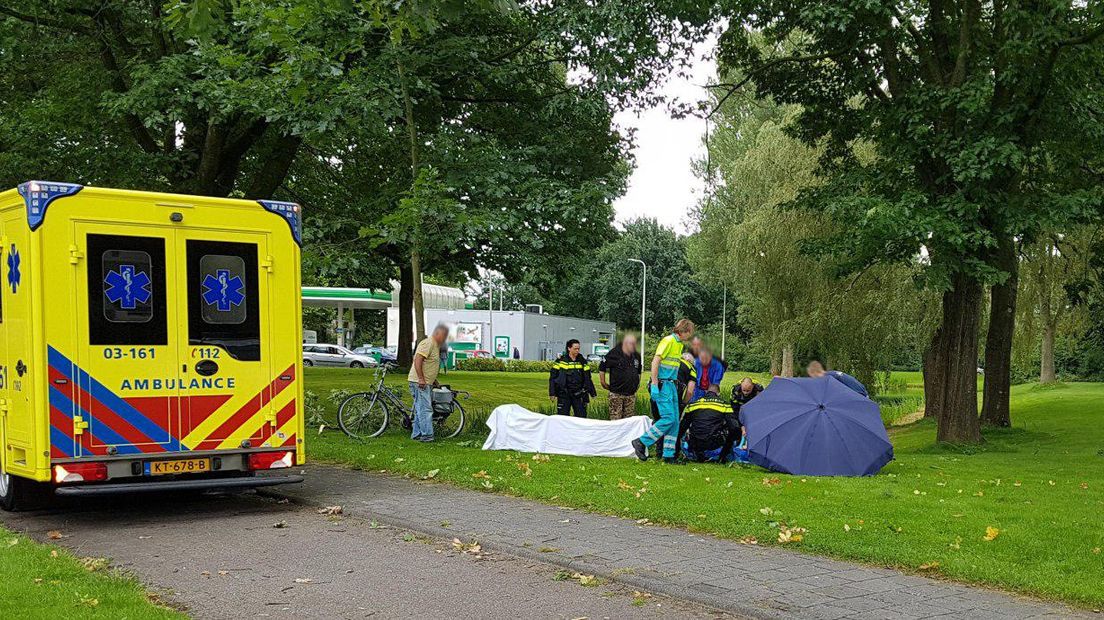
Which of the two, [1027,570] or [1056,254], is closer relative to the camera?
[1027,570]

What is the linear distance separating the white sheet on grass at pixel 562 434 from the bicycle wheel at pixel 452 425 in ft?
5.68

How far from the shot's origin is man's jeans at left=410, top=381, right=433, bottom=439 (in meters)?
15.6

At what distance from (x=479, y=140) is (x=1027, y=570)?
12.0 meters

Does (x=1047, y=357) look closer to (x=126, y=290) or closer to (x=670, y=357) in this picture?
(x=670, y=357)

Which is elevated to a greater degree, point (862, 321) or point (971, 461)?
point (862, 321)

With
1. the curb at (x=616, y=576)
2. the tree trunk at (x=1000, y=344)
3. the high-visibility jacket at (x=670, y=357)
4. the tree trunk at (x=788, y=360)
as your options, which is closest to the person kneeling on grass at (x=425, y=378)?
the high-visibility jacket at (x=670, y=357)

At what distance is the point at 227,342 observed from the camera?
10.2 m

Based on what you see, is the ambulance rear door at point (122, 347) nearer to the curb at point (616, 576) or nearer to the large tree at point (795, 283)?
the curb at point (616, 576)

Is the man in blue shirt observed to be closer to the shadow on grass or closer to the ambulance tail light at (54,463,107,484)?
the shadow on grass

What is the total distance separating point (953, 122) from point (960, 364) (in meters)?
4.16

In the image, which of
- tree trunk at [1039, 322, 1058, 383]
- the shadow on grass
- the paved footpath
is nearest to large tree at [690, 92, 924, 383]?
the shadow on grass

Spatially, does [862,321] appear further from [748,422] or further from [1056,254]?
[748,422]

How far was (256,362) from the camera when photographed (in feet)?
34.2

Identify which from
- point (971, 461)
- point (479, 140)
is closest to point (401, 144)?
point (479, 140)
